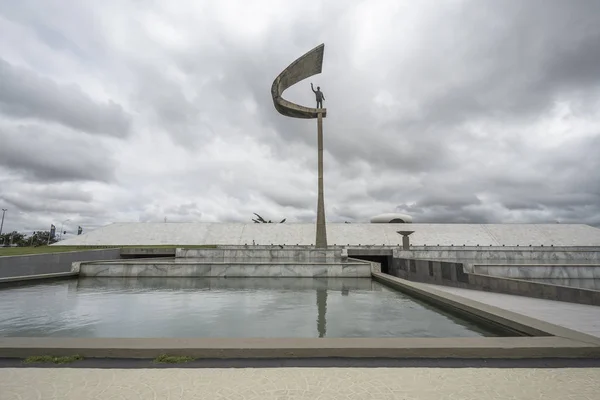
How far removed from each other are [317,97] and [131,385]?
24592mm

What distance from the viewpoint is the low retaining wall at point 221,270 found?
1285 cm

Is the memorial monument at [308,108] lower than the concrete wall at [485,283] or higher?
higher

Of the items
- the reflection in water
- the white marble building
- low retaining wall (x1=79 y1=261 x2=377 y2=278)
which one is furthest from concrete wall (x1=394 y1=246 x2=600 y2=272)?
the white marble building

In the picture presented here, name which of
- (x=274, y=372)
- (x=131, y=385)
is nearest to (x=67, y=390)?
(x=131, y=385)

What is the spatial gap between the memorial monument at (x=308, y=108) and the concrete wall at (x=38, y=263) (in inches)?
611

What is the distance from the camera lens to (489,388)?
2.88 meters

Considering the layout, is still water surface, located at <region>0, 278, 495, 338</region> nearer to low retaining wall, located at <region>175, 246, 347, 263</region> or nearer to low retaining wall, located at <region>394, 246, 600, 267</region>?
low retaining wall, located at <region>175, 246, 347, 263</region>

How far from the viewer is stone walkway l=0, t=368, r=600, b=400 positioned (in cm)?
274

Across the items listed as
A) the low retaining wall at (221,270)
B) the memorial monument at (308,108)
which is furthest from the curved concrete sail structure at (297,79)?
the low retaining wall at (221,270)

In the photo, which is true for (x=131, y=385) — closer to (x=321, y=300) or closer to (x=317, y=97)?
(x=321, y=300)

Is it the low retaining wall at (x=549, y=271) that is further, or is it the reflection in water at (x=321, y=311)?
the low retaining wall at (x=549, y=271)

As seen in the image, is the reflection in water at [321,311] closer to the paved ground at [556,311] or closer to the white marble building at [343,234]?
the paved ground at [556,311]

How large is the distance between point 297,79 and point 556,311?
23233mm

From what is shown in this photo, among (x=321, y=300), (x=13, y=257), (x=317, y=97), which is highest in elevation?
(x=317, y=97)
